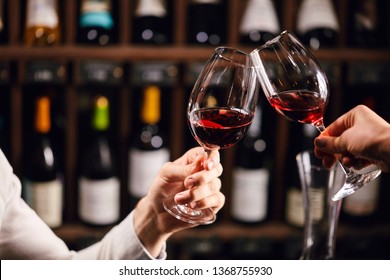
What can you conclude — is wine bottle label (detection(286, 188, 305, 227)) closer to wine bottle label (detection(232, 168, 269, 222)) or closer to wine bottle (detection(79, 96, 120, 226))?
wine bottle label (detection(232, 168, 269, 222))

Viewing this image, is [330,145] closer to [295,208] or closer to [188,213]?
[188,213]

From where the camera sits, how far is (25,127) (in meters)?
1.73

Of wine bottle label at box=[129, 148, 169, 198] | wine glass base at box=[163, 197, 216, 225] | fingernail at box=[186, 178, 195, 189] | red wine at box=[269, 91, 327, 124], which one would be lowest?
wine bottle label at box=[129, 148, 169, 198]

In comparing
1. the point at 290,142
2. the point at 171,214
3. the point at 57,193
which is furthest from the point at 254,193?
the point at 171,214

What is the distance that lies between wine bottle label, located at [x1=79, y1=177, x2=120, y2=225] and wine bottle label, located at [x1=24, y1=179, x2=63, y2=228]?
0.07 metres

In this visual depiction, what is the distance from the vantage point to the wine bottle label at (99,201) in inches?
64.4

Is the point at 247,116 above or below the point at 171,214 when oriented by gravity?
above

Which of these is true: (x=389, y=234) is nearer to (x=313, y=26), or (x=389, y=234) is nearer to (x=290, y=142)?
(x=290, y=142)

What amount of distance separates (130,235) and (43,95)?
2.67 ft

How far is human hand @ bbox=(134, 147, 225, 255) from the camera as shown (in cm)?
88

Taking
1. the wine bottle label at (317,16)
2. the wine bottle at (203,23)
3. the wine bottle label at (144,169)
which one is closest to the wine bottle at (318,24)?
the wine bottle label at (317,16)

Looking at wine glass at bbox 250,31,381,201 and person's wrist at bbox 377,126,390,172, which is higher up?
wine glass at bbox 250,31,381,201

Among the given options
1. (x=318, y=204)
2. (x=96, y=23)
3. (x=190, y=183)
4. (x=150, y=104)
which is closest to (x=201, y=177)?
(x=190, y=183)

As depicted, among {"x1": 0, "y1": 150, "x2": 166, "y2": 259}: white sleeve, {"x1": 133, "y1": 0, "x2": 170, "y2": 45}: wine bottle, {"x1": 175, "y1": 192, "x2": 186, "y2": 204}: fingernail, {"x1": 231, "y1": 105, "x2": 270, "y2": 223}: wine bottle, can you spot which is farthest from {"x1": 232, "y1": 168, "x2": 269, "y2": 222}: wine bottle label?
{"x1": 175, "y1": 192, "x2": 186, "y2": 204}: fingernail
